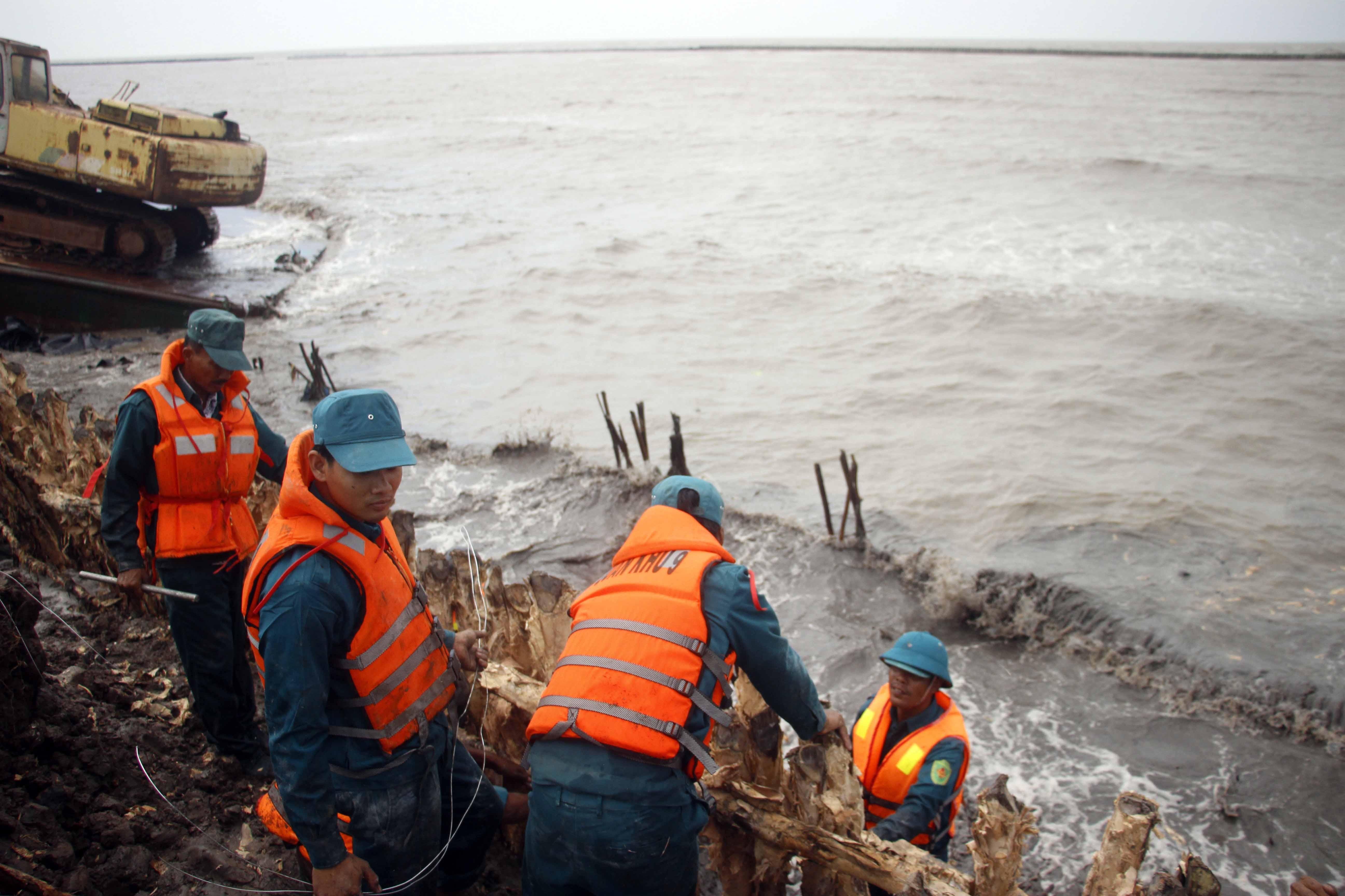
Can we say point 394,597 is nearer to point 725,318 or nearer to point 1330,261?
point 725,318

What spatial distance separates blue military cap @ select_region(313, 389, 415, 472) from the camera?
230 cm

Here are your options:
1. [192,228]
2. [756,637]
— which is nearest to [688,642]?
[756,637]

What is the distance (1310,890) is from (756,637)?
178cm

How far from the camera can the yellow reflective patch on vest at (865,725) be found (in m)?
3.92

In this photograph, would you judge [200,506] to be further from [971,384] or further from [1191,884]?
[971,384]

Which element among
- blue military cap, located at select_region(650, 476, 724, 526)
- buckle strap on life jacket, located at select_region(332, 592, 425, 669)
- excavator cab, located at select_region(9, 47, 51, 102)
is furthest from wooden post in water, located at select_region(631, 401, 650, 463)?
excavator cab, located at select_region(9, 47, 51, 102)

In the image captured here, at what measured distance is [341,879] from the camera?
2.29m

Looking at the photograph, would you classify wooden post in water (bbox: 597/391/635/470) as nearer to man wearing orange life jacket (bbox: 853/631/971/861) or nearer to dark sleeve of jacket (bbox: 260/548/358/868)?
man wearing orange life jacket (bbox: 853/631/971/861)

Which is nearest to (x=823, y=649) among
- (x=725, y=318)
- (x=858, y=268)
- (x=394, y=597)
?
(x=394, y=597)

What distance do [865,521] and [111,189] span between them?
47.3ft

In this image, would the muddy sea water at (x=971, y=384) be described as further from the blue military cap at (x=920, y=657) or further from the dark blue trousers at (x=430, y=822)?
the dark blue trousers at (x=430, y=822)

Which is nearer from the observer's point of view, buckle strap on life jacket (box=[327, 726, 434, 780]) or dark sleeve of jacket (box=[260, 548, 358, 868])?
dark sleeve of jacket (box=[260, 548, 358, 868])

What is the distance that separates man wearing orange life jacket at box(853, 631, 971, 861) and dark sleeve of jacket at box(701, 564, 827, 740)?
3.67 feet

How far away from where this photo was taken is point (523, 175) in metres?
35.1
